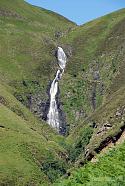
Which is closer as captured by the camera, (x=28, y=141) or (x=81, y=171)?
(x=81, y=171)

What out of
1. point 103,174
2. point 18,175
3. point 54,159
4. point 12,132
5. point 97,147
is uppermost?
point 12,132

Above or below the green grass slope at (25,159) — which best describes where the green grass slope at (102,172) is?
below

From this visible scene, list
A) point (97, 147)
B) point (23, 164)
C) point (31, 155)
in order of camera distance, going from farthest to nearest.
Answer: point (31, 155) → point (23, 164) → point (97, 147)

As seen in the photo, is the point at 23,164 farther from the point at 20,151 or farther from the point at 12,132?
the point at 12,132

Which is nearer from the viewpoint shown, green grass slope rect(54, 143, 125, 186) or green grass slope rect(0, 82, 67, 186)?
green grass slope rect(54, 143, 125, 186)

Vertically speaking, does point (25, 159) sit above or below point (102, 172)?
above

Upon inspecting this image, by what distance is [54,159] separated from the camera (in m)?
190

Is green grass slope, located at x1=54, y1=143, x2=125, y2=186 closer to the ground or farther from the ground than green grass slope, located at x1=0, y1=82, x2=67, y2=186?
closer to the ground

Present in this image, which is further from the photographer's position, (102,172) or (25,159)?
(25,159)

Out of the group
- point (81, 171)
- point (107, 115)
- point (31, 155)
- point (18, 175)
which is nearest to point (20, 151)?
point (31, 155)

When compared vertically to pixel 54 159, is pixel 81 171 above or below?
below

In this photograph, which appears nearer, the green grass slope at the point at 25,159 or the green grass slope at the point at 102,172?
the green grass slope at the point at 102,172

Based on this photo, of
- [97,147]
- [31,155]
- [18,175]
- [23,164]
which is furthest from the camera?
[31,155]

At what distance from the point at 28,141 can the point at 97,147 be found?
69.4 m
